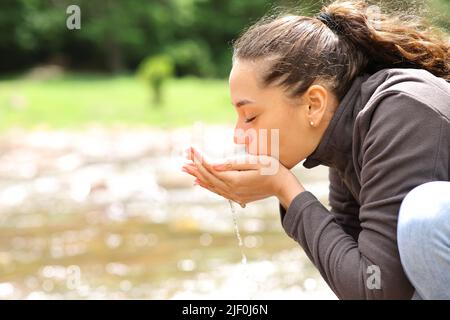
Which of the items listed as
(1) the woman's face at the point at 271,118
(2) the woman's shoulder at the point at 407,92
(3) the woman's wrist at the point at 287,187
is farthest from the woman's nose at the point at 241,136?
(2) the woman's shoulder at the point at 407,92

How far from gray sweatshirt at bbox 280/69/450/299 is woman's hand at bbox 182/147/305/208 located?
0.05m

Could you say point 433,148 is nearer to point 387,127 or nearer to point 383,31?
point 387,127

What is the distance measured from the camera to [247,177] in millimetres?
1838

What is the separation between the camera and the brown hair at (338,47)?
1823 millimetres

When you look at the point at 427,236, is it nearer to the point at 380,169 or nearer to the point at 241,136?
the point at 380,169

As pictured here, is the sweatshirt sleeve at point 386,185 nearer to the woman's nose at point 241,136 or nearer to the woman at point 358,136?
the woman at point 358,136

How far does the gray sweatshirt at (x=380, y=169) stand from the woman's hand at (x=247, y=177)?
5cm

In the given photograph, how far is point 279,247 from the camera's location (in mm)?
4215

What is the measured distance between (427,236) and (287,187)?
0.38m

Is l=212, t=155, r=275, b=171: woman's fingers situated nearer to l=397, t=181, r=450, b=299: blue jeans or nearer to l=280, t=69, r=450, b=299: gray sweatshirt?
l=280, t=69, r=450, b=299: gray sweatshirt

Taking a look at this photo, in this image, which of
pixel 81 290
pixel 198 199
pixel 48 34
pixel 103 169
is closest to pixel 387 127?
pixel 81 290

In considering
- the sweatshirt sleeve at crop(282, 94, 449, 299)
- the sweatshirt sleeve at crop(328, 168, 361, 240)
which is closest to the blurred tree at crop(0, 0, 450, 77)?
the sweatshirt sleeve at crop(328, 168, 361, 240)

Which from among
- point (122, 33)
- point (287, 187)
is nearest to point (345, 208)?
point (287, 187)

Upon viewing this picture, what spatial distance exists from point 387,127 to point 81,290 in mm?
2079
